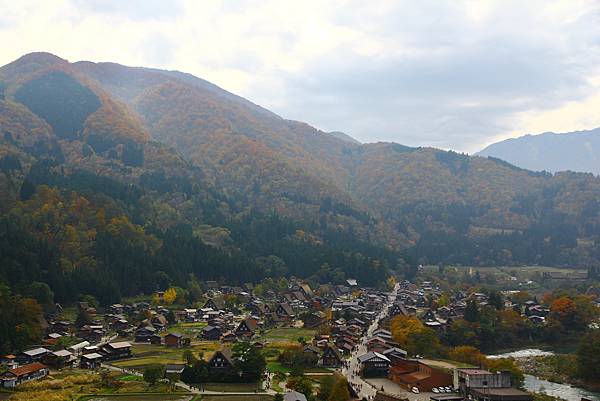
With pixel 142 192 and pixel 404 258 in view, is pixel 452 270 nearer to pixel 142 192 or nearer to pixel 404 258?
pixel 404 258

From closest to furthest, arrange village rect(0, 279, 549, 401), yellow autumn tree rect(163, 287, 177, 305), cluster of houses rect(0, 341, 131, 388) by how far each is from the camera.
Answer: cluster of houses rect(0, 341, 131, 388) → village rect(0, 279, 549, 401) → yellow autumn tree rect(163, 287, 177, 305)

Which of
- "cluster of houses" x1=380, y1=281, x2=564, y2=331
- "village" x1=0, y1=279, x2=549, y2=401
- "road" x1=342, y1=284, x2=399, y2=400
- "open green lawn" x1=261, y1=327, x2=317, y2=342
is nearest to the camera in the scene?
"road" x1=342, y1=284, x2=399, y2=400

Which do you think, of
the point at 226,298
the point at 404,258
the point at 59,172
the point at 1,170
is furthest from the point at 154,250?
the point at 404,258

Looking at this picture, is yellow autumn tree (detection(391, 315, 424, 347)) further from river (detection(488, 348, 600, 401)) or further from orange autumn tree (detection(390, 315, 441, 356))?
river (detection(488, 348, 600, 401))

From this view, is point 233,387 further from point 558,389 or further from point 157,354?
point 558,389

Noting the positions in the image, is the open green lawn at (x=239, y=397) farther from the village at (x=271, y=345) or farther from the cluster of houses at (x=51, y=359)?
the cluster of houses at (x=51, y=359)

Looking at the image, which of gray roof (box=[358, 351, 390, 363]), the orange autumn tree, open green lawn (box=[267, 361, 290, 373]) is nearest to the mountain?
open green lawn (box=[267, 361, 290, 373])
